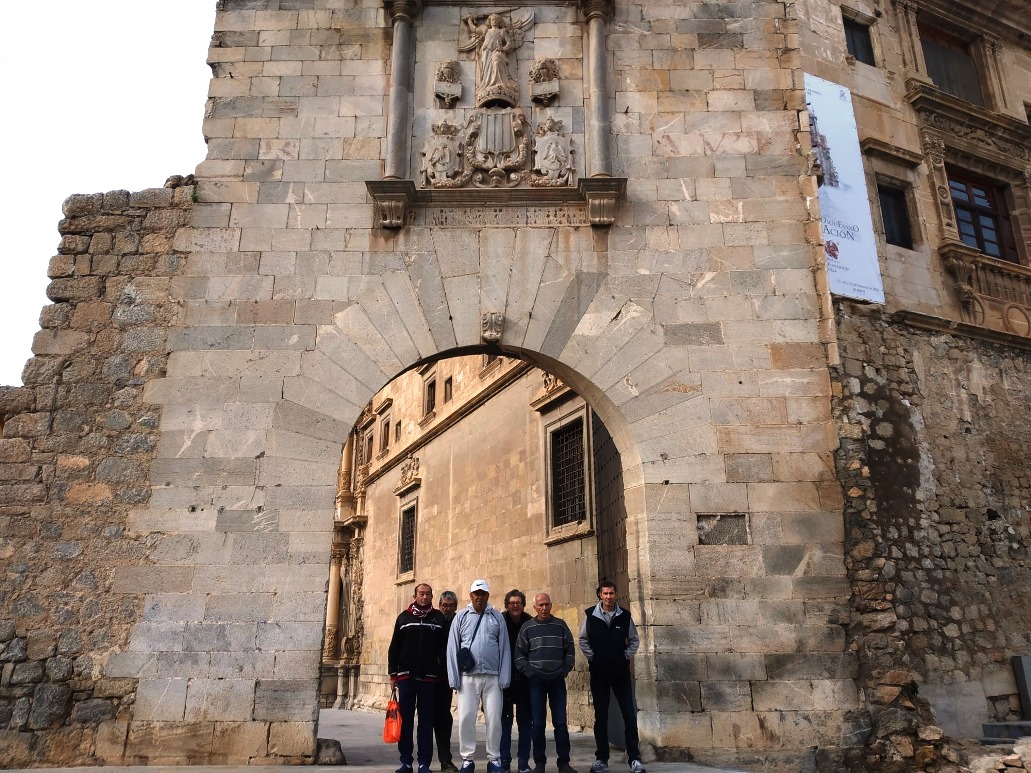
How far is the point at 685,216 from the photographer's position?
786cm

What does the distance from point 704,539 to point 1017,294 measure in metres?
7.64

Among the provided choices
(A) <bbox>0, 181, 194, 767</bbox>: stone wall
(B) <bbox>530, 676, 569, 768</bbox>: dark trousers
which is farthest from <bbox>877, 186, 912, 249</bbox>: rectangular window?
(A) <bbox>0, 181, 194, 767</bbox>: stone wall

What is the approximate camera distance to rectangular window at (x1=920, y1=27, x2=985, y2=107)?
12617 mm

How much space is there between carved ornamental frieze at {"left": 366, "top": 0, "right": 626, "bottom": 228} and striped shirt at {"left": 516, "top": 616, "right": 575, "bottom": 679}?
3951mm

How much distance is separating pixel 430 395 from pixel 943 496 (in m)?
11.7

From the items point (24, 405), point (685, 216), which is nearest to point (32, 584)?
point (24, 405)

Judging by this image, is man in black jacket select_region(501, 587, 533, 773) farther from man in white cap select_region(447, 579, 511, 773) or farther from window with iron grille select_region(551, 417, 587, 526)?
window with iron grille select_region(551, 417, 587, 526)

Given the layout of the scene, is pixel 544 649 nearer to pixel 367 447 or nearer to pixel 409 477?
pixel 409 477

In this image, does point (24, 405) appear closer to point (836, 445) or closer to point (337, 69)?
point (337, 69)

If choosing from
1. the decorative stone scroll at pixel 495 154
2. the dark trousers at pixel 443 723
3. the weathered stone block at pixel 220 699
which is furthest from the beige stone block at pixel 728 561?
the weathered stone block at pixel 220 699

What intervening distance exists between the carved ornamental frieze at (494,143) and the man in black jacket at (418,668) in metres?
3.83

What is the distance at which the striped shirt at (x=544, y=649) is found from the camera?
18.7 feet

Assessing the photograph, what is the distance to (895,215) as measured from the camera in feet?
36.3

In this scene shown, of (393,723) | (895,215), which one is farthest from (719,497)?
(895,215)
